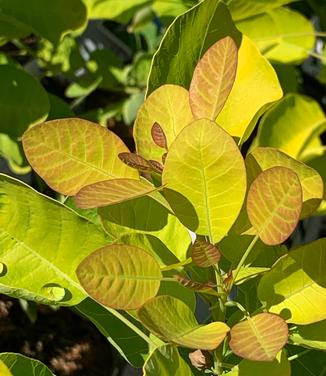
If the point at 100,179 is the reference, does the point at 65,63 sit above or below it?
below

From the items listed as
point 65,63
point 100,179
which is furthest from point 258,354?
point 65,63

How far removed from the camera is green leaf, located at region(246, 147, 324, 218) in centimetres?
54

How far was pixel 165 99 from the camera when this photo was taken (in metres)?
0.57

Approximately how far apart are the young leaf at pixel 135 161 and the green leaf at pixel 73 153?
29 mm

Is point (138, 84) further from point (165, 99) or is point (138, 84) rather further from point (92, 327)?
point (165, 99)

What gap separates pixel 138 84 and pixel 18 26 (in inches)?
17.2

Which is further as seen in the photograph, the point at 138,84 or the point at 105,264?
the point at 138,84

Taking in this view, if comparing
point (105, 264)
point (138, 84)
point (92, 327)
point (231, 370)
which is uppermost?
point (105, 264)

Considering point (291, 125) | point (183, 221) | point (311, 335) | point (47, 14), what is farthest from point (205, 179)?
point (291, 125)

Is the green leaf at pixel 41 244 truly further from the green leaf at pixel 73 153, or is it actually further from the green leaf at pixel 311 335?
the green leaf at pixel 311 335

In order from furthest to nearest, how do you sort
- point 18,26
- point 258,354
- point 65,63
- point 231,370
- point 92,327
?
point 65,63 < point 92,327 < point 18,26 < point 231,370 < point 258,354

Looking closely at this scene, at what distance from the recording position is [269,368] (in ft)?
1.85

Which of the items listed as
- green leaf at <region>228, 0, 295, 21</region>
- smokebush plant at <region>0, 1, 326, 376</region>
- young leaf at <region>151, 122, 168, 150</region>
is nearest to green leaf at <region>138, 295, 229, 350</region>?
smokebush plant at <region>0, 1, 326, 376</region>

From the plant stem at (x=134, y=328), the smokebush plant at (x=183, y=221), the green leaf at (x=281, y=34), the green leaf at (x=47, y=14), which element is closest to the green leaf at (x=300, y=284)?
the smokebush plant at (x=183, y=221)
